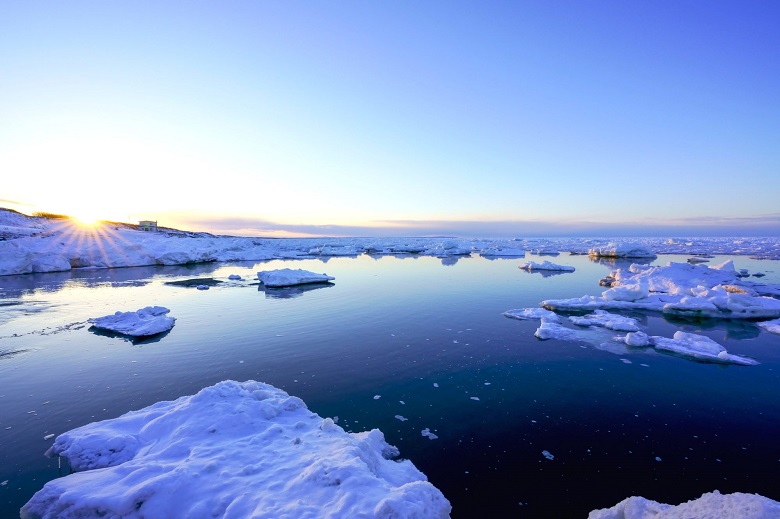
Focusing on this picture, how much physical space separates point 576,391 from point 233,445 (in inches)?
281

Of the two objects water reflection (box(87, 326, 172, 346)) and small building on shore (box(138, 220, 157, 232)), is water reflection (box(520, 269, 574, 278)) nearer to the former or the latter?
water reflection (box(87, 326, 172, 346))

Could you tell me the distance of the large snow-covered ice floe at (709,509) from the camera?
9.43 feet

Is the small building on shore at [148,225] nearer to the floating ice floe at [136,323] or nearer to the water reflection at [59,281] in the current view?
the water reflection at [59,281]

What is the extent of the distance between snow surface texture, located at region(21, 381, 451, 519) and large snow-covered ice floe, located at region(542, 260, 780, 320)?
13.8 meters

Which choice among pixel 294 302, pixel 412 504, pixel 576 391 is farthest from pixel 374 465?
pixel 294 302

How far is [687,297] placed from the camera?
1523 centimetres

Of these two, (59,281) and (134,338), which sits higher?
(59,281)

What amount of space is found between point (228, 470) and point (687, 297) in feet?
63.7

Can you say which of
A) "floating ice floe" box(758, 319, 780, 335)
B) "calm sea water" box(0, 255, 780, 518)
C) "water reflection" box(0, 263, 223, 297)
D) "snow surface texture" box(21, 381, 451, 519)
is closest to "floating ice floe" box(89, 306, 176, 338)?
"calm sea water" box(0, 255, 780, 518)

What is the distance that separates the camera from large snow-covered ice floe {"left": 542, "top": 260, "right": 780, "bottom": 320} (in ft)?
46.8

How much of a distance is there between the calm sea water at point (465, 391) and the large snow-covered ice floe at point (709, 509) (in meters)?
0.96

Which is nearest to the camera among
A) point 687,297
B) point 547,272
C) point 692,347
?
point 692,347

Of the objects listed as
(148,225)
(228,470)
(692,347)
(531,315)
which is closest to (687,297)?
(692,347)

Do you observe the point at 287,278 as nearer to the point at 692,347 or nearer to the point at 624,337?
the point at 624,337
